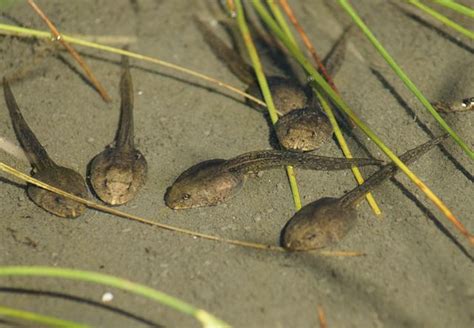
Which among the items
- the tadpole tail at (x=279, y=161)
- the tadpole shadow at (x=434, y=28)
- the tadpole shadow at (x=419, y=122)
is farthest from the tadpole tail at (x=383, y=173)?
the tadpole shadow at (x=434, y=28)

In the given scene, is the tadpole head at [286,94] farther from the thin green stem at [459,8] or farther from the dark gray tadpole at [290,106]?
the thin green stem at [459,8]

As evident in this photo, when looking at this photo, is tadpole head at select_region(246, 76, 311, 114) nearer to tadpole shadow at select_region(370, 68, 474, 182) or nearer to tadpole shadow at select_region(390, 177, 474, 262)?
tadpole shadow at select_region(370, 68, 474, 182)

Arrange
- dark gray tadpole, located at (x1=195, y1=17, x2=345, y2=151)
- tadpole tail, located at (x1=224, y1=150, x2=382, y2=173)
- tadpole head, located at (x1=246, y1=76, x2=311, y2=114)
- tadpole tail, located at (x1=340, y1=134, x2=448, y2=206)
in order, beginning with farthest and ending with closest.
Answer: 1. tadpole head, located at (x1=246, y1=76, x2=311, y2=114)
2. dark gray tadpole, located at (x1=195, y1=17, x2=345, y2=151)
3. tadpole tail, located at (x1=224, y1=150, x2=382, y2=173)
4. tadpole tail, located at (x1=340, y1=134, x2=448, y2=206)

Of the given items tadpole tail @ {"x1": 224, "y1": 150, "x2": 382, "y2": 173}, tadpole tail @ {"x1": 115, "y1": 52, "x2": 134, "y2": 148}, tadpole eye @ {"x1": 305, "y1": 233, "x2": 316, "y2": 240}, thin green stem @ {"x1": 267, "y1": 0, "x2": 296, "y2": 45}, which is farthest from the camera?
thin green stem @ {"x1": 267, "y1": 0, "x2": 296, "y2": 45}

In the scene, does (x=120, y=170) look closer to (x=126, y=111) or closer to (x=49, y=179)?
(x=49, y=179)

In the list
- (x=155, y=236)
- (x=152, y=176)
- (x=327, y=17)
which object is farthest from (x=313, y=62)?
(x=155, y=236)

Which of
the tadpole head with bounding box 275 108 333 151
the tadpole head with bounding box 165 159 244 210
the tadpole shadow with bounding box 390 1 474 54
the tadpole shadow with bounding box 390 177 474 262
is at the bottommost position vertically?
the tadpole shadow with bounding box 390 177 474 262

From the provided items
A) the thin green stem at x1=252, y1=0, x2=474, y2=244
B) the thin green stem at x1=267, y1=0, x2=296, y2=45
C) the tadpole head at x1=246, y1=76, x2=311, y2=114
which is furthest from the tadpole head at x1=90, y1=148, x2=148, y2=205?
the thin green stem at x1=267, y1=0, x2=296, y2=45
